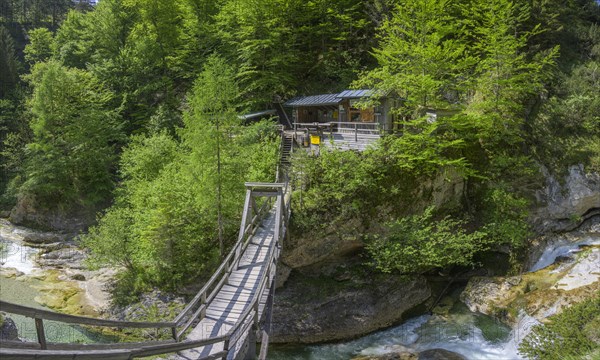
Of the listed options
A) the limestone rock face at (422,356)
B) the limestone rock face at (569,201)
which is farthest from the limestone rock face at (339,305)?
the limestone rock face at (569,201)

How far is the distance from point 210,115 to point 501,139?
1537 centimetres

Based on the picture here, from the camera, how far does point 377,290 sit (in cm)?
1658

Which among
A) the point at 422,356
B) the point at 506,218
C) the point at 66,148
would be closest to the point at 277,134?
the point at 506,218

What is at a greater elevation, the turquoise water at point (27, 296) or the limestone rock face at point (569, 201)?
the limestone rock face at point (569, 201)

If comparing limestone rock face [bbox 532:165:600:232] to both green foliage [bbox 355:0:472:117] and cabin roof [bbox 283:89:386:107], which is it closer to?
green foliage [bbox 355:0:472:117]

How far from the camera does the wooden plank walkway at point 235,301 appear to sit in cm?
945

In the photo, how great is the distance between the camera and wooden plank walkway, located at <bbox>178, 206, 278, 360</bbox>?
31.0ft

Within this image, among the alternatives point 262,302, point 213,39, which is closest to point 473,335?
point 262,302

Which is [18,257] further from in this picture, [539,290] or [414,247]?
[539,290]

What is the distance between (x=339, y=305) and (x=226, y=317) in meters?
6.30

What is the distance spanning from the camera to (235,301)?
11.9m

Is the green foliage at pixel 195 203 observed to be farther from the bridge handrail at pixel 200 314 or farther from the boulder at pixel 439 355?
the boulder at pixel 439 355

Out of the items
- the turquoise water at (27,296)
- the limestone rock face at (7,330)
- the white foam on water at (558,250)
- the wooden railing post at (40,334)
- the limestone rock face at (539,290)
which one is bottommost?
the turquoise water at (27,296)

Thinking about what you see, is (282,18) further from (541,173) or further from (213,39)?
(541,173)
